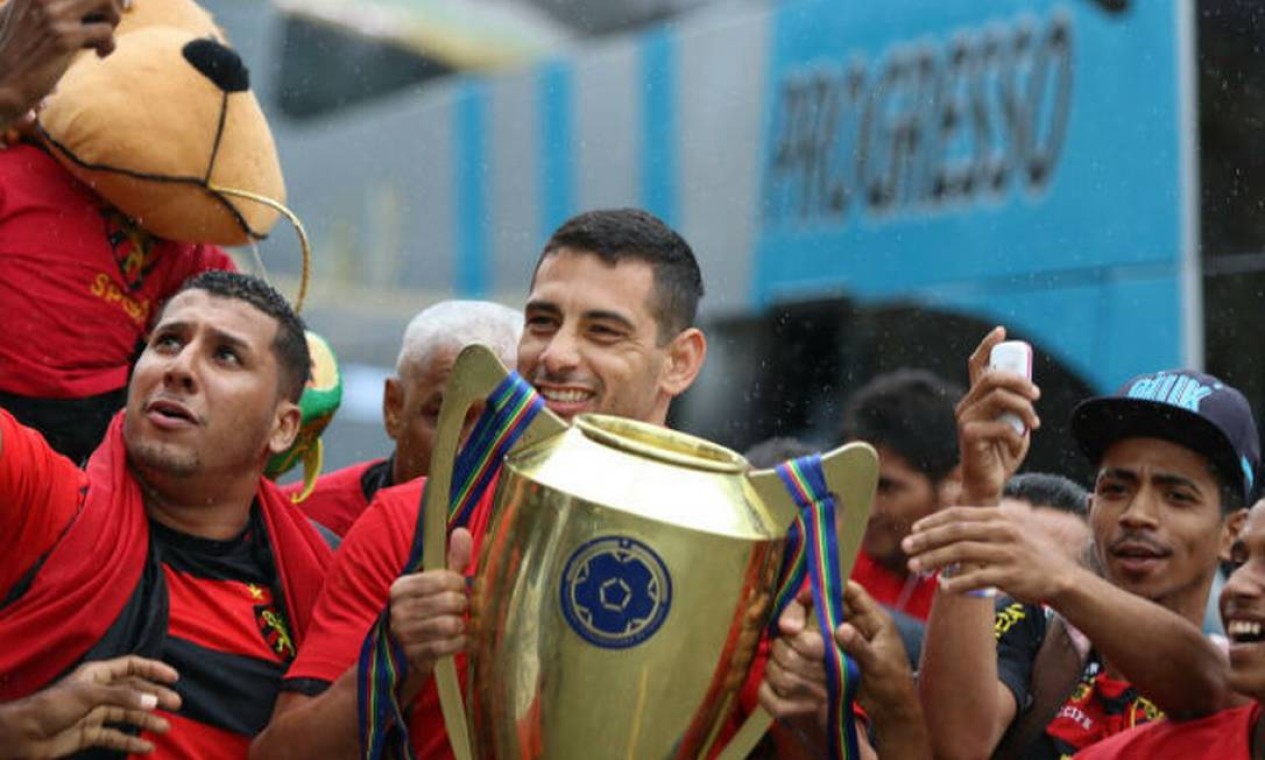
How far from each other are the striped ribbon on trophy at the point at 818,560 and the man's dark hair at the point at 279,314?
3.96 ft

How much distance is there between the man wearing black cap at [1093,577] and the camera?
9.43ft

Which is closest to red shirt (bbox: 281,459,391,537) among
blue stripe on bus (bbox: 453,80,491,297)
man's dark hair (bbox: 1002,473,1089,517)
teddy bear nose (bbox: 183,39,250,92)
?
teddy bear nose (bbox: 183,39,250,92)

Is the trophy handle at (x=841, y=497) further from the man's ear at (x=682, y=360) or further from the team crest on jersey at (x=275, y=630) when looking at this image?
the team crest on jersey at (x=275, y=630)

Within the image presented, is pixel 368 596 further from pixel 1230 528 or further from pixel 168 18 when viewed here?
pixel 168 18

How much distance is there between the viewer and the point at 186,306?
3.66 metres

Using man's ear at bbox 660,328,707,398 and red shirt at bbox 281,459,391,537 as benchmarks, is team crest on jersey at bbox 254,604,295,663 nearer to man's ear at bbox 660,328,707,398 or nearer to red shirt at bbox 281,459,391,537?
man's ear at bbox 660,328,707,398

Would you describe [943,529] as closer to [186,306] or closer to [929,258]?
[186,306]

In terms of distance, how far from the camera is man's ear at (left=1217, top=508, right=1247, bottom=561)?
11.7 feet

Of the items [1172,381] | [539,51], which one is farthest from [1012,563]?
[539,51]

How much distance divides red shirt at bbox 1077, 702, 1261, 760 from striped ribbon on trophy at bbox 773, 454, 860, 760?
55 centimetres

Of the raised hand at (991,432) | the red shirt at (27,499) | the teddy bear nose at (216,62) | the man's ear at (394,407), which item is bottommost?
the red shirt at (27,499)

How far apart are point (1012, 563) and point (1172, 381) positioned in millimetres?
794

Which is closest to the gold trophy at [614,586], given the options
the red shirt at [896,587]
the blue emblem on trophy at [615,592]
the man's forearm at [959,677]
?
the blue emblem on trophy at [615,592]

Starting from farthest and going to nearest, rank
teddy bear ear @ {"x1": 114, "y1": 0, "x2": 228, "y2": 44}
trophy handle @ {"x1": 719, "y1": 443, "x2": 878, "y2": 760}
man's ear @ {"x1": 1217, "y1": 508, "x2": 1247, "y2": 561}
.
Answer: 1. teddy bear ear @ {"x1": 114, "y1": 0, "x2": 228, "y2": 44}
2. man's ear @ {"x1": 1217, "y1": 508, "x2": 1247, "y2": 561}
3. trophy handle @ {"x1": 719, "y1": 443, "x2": 878, "y2": 760}
